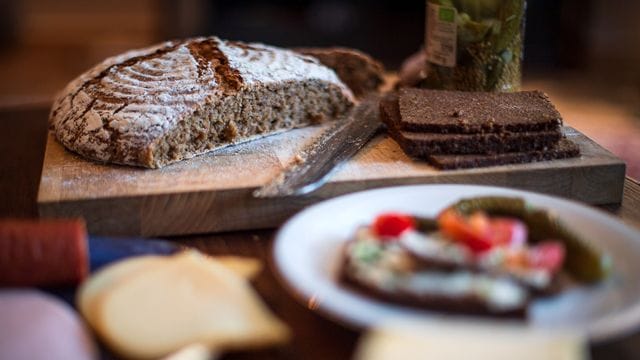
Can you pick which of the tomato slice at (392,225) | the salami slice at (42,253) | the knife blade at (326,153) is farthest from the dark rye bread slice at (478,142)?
the salami slice at (42,253)

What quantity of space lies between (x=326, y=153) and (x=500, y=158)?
0.96 ft

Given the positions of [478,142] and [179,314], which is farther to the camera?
[478,142]

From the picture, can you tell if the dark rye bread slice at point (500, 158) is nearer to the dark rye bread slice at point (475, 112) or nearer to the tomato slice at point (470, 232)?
the dark rye bread slice at point (475, 112)

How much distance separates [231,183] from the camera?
132cm

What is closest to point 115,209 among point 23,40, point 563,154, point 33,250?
point 33,250

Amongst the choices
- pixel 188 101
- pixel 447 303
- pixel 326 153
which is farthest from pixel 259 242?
pixel 447 303

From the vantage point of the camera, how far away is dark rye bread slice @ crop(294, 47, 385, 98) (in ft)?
6.14

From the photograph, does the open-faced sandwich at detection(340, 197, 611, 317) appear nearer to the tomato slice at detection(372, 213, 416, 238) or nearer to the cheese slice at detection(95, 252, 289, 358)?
the tomato slice at detection(372, 213, 416, 238)

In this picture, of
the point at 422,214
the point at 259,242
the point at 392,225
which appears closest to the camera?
the point at 392,225

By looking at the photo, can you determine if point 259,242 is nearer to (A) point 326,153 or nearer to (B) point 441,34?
(A) point 326,153

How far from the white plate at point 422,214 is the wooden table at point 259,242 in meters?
0.05

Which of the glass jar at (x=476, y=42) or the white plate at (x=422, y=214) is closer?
the white plate at (x=422, y=214)

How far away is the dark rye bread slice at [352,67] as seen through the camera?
187 centimetres

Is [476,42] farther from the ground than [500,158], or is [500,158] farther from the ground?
[476,42]
